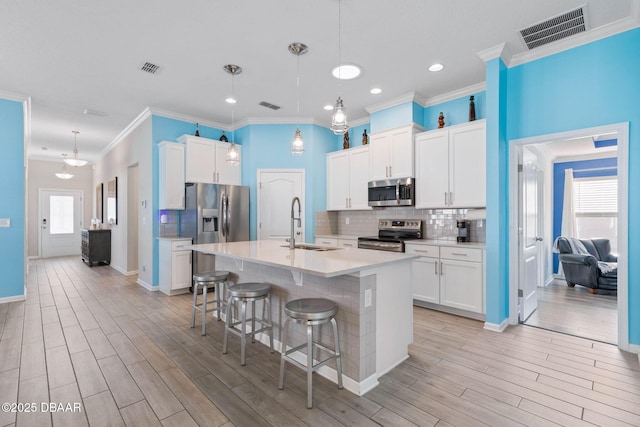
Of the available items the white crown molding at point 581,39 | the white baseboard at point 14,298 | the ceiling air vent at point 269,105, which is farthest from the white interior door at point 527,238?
the white baseboard at point 14,298

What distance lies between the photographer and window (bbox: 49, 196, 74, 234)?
363 inches

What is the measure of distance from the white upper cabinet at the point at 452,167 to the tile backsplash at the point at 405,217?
0.91 ft

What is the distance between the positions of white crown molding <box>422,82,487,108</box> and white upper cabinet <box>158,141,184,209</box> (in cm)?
393

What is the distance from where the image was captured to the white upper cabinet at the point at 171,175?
16.2ft

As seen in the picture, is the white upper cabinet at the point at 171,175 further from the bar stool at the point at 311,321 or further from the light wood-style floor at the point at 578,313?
the light wood-style floor at the point at 578,313

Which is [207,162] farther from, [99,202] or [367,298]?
[99,202]

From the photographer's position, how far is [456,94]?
4391 millimetres

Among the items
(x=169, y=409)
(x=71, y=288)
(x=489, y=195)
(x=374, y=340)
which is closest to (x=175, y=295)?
(x=71, y=288)

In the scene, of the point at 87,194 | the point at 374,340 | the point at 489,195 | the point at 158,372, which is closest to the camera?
the point at 374,340

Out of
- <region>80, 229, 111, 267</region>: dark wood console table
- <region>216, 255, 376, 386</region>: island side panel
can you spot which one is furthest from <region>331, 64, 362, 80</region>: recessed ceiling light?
<region>80, 229, 111, 267</region>: dark wood console table

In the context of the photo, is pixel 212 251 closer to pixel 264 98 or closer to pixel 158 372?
pixel 158 372

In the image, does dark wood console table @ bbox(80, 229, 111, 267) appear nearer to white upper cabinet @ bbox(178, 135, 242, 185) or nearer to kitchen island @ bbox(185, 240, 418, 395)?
white upper cabinet @ bbox(178, 135, 242, 185)

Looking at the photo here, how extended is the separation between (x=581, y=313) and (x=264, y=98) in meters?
5.16

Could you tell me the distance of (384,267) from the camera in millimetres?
2428
